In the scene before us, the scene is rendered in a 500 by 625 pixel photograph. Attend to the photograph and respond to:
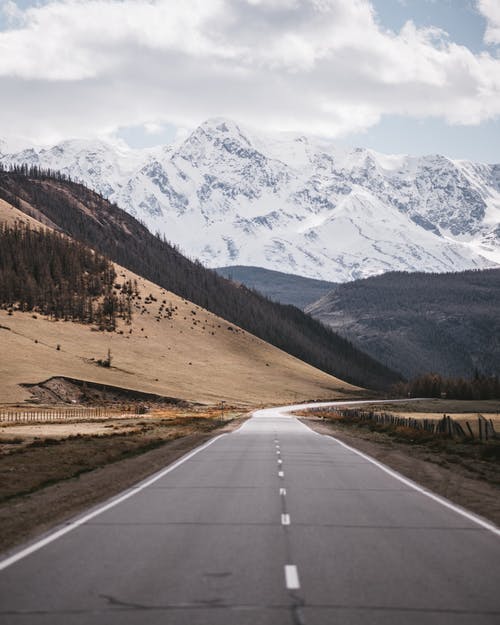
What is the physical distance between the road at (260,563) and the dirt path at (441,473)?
2.63ft

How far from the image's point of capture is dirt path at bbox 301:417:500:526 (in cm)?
2095

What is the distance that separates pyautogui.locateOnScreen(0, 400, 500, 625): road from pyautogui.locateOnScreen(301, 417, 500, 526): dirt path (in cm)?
80

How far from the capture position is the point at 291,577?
39.3ft

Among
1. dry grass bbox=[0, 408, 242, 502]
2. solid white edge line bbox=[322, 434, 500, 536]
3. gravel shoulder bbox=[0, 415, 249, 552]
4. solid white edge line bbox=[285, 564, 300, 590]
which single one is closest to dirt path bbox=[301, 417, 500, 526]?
solid white edge line bbox=[322, 434, 500, 536]

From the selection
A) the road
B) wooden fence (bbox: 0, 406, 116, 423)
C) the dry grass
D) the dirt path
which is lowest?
wooden fence (bbox: 0, 406, 116, 423)

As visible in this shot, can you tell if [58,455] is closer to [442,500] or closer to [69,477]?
[69,477]

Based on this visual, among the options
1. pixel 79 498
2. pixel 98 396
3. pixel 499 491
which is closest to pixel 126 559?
pixel 79 498

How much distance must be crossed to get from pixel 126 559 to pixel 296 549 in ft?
9.09

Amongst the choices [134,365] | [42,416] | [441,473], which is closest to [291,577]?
[441,473]

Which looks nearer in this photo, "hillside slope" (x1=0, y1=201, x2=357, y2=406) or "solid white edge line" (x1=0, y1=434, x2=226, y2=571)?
"solid white edge line" (x1=0, y1=434, x2=226, y2=571)

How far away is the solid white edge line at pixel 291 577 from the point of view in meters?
11.4

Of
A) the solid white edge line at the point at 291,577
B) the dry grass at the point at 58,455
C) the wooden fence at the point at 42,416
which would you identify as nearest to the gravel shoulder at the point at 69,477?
the dry grass at the point at 58,455

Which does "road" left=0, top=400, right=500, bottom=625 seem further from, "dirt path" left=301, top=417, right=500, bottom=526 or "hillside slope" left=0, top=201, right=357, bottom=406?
"hillside slope" left=0, top=201, right=357, bottom=406

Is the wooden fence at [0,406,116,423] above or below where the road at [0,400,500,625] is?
below
